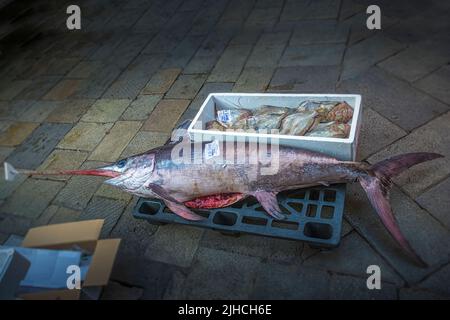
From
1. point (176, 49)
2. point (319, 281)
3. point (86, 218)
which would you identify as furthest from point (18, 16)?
point (319, 281)

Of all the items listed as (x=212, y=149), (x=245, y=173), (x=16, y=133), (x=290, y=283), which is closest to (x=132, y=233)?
(x=212, y=149)

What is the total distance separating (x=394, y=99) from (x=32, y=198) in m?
3.96

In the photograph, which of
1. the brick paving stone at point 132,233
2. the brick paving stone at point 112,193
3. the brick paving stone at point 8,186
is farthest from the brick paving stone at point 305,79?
the brick paving stone at point 8,186

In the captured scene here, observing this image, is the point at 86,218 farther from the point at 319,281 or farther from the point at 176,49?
the point at 176,49

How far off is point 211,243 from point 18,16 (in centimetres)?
832

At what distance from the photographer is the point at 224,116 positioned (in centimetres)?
326

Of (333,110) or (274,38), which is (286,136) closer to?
(333,110)

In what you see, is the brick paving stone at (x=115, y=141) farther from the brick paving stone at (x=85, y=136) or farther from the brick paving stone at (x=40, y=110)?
the brick paving stone at (x=40, y=110)

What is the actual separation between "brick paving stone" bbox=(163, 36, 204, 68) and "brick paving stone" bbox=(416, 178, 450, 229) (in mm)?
3603

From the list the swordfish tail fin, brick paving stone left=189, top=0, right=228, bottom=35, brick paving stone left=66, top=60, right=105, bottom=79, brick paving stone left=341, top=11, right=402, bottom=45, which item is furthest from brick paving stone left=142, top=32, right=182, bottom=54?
the swordfish tail fin

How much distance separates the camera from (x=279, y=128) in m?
2.97

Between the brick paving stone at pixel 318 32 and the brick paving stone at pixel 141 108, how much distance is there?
210 centimetres

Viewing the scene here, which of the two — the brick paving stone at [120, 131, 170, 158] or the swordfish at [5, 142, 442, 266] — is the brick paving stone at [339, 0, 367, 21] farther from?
the swordfish at [5, 142, 442, 266]

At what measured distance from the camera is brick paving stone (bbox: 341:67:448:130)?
345 cm
